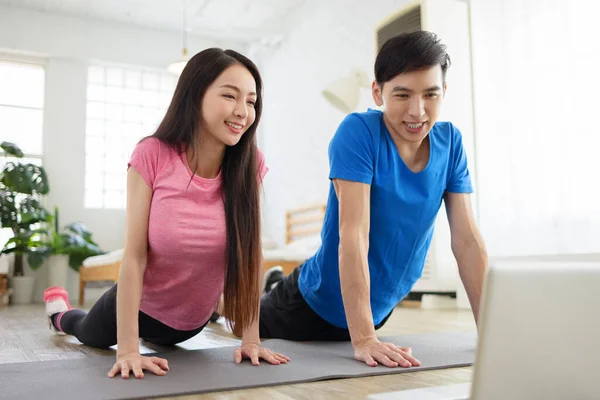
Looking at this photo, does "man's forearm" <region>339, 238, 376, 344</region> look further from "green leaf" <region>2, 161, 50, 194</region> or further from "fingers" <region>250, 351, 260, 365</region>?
"green leaf" <region>2, 161, 50, 194</region>

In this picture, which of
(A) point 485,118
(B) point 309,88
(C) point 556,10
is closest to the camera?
(C) point 556,10

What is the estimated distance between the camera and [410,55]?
4.81 feet

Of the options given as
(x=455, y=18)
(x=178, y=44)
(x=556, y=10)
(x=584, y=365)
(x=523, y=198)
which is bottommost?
(x=584, y=365)

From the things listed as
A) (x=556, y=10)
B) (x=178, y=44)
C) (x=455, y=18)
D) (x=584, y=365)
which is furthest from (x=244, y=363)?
(x=178, y=44)

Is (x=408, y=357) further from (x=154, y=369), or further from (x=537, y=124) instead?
(x=537, y=124)

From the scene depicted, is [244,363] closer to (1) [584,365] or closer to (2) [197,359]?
(2) [197,359]

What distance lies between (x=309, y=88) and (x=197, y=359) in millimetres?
4613

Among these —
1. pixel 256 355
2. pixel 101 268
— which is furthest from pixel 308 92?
pixel 256 355

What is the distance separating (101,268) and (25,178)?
1.23 m

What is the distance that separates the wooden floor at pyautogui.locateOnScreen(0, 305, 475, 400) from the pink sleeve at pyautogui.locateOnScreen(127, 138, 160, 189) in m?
0.58

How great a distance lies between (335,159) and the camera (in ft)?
5.11

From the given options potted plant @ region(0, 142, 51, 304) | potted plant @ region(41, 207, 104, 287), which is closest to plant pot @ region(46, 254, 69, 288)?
potted plant @ region(41, 207, 104, 287)

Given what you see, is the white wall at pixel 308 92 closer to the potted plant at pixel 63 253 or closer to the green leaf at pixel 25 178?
the potted plant at pixel 63 253

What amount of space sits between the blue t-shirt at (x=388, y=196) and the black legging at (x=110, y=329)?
0.46 m
